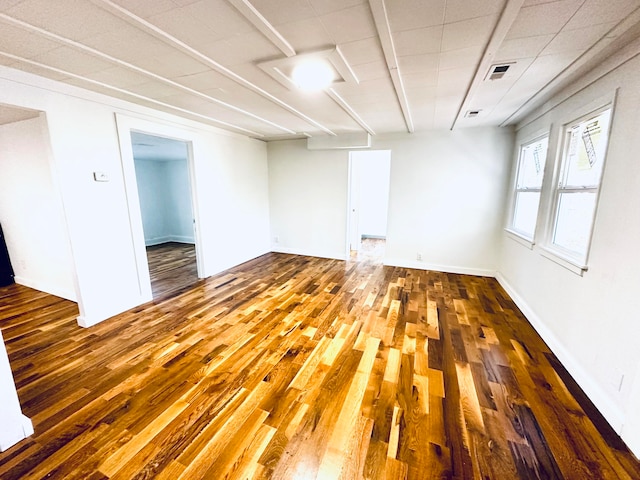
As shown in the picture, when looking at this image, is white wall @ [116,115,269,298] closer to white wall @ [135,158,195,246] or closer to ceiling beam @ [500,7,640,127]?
white wall @ [135,158,195,246]

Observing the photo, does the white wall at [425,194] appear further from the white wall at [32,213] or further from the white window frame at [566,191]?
the white wall at [32,213]

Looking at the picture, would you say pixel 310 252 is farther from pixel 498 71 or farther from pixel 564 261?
pixel 498 71

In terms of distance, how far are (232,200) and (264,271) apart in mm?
1507

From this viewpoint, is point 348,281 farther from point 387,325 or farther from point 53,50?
point 53,50

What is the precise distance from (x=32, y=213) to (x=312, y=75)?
13.7 ft

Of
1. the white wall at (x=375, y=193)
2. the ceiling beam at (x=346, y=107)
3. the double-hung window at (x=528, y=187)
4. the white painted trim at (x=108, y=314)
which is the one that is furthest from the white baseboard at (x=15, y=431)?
the white wall at (x=375, y=193)

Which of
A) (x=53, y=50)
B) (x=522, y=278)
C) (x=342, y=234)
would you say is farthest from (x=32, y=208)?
(x=522, y=278)

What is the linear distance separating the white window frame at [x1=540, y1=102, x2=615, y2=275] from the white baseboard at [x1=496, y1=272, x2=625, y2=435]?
71 cm

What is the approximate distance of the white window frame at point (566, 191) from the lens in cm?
200

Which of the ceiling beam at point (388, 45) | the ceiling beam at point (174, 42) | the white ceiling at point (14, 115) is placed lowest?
the white ceiling at point (14, 115)

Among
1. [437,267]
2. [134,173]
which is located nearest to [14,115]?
[134,173]

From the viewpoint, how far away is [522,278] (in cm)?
335

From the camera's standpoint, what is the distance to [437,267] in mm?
4828

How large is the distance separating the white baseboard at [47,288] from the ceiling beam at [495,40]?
510 cm
